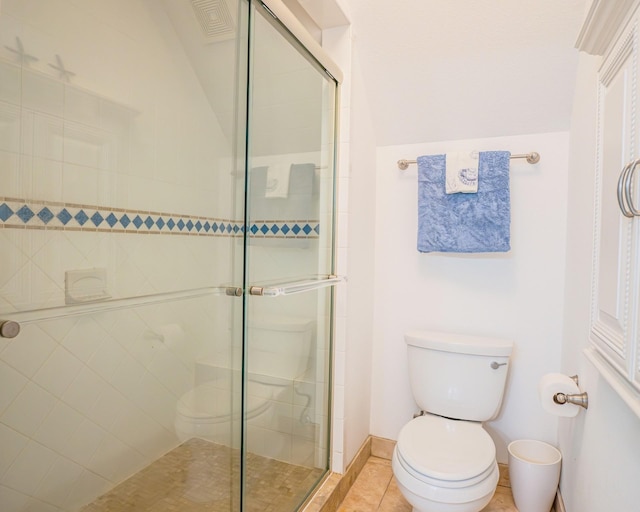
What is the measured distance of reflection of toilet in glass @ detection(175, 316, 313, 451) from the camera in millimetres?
1202

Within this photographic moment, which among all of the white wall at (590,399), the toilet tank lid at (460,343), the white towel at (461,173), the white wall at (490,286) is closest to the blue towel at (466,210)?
the white towel at (461,173)

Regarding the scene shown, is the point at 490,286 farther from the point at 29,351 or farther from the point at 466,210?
the point at 29,351

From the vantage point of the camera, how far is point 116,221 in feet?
3.37

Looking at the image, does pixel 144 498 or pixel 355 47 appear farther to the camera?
pixel 355 47

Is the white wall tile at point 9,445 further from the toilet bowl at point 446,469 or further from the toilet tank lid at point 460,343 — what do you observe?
the toilet tank lid at point 460,343

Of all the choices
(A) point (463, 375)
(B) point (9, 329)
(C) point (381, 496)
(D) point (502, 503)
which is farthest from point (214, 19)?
(D) point (502, 503)

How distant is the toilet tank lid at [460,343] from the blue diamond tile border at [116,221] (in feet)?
2.83

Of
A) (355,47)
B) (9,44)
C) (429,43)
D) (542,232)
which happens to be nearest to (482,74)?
(429,43)

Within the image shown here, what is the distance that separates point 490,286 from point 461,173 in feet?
1.87

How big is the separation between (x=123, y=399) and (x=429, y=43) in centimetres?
178

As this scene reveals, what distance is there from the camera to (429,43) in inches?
69.9

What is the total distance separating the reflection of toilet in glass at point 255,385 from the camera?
120 centimetres

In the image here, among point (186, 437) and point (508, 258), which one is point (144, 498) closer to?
point (186, 437)

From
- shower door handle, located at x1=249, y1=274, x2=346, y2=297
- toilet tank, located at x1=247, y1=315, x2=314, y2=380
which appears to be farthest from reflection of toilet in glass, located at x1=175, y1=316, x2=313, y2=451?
shower door handle, located at x1=249, y1=274, x2=346, y2=297
